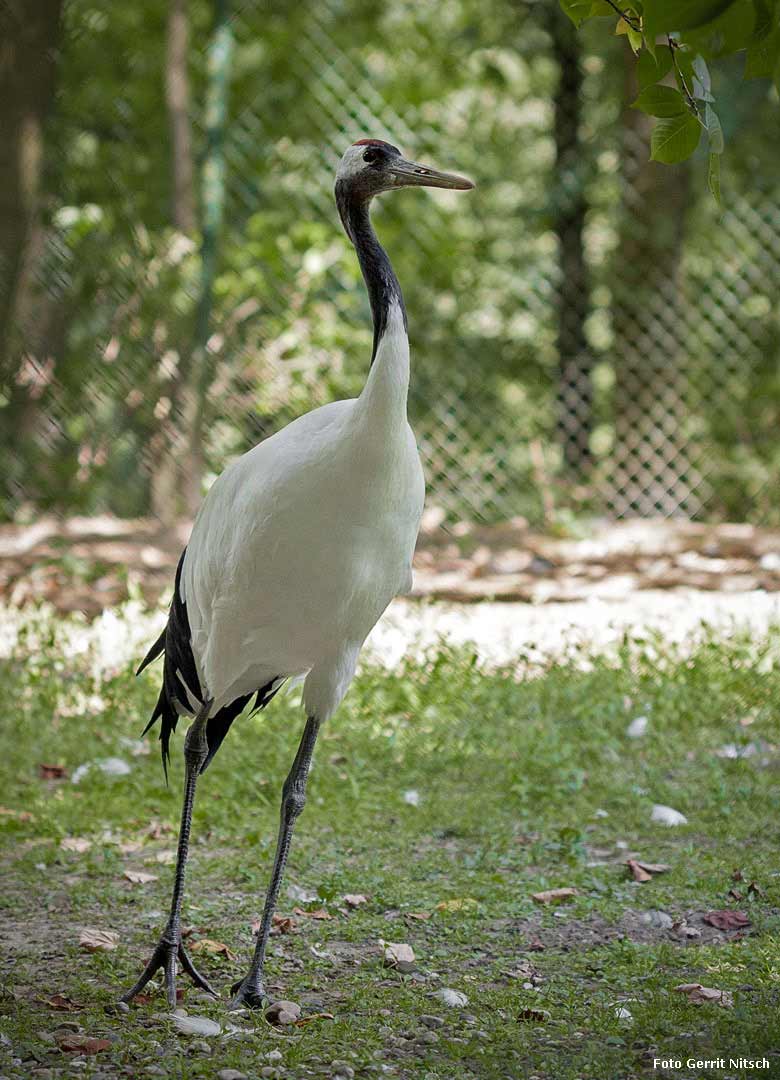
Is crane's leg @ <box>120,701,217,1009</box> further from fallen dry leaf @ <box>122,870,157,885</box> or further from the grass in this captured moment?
fallen dry leaf @ <box>122,870,157,885</box>

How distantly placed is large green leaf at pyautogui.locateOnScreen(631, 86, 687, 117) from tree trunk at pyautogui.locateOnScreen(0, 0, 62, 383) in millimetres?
5790

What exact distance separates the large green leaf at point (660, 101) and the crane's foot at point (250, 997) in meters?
2.12

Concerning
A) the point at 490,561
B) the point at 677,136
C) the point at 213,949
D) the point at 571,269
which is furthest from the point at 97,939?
the point at 571,269

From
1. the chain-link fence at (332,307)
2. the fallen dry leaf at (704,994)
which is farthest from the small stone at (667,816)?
the chain-link fence at (332,307)

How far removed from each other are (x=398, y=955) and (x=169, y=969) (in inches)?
22.7

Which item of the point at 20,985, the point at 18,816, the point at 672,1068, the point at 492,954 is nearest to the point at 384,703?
the point at 18,816

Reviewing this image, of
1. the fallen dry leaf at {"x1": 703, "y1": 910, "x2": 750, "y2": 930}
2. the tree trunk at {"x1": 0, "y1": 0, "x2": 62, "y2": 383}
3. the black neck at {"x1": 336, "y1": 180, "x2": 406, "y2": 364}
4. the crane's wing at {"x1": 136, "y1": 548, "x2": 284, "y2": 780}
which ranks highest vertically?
the tree trunk at {"x1": 0, "y1": 0, "x2": 62, "y2": 383}

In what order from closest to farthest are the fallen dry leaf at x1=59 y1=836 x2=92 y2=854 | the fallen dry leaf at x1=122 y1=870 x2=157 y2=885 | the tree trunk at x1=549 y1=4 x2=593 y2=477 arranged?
1. the fallen dry leaf at x1=122 y1=870 x2=157 y2=885
2. the fallen dry leaf at x1=59 y1=836 x2=92 y2=854
3. the tree trunk at x1=549 y1=4 x2=593 y2=477

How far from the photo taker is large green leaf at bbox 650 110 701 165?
237 centimetres

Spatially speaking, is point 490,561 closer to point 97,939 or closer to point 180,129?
point 180,129

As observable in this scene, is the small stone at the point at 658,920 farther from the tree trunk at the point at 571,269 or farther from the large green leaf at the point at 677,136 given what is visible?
the tree trunk at the point at 571,269

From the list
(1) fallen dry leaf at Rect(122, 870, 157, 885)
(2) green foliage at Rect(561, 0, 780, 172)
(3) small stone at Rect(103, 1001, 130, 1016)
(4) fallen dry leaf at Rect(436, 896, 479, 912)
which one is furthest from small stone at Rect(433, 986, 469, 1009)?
(2) green foliage at Rect(561, 0, 780, 172)

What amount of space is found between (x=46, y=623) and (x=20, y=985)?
3.18 m

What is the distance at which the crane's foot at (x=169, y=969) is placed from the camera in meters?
3.05
